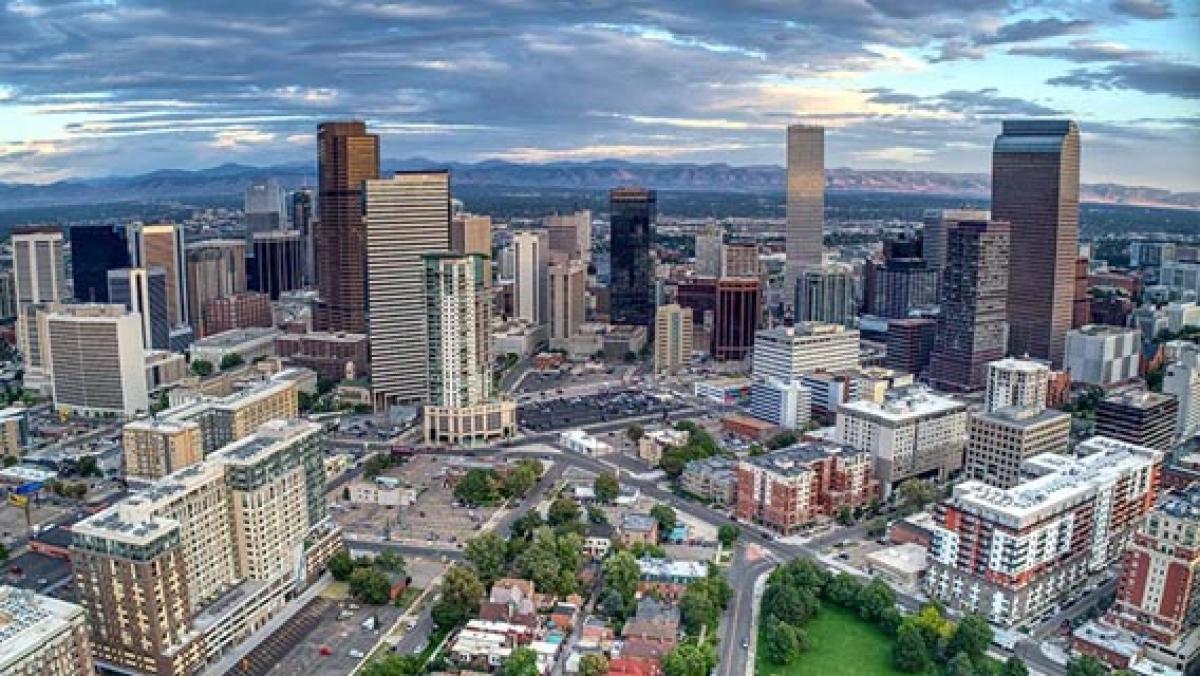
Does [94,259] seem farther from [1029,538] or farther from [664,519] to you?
[1029,538]

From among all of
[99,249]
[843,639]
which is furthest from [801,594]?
[99,249]

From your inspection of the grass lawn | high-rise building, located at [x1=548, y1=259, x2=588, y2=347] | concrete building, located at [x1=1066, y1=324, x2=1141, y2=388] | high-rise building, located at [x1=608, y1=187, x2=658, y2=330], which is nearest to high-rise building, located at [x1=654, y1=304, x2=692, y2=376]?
high-rise building, located at [x1=548, y1=259, x2=588, y2=347]

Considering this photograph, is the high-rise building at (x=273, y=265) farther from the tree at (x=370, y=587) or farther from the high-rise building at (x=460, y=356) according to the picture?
the tree at (x=370, y=587)

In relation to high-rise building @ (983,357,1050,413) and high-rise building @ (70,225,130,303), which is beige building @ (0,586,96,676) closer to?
high-rise building @ (983,357,1050,413)

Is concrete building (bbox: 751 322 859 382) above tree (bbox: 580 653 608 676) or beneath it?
above

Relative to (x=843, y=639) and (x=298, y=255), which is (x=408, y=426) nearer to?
(x=843, y=639)

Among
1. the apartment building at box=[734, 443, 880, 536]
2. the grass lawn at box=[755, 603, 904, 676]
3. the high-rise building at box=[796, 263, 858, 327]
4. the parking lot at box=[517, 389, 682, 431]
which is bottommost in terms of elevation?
the grass lawn at box=[755, 603, 904, 676]

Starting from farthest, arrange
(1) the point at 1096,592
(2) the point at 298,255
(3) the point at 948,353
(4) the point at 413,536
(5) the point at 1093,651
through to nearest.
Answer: (2) the point at 298,255 → (3) the point at 948,353 → (4) the point at 413,536 → (1) the point at 1096,592 → (5) the point at 1093,651
